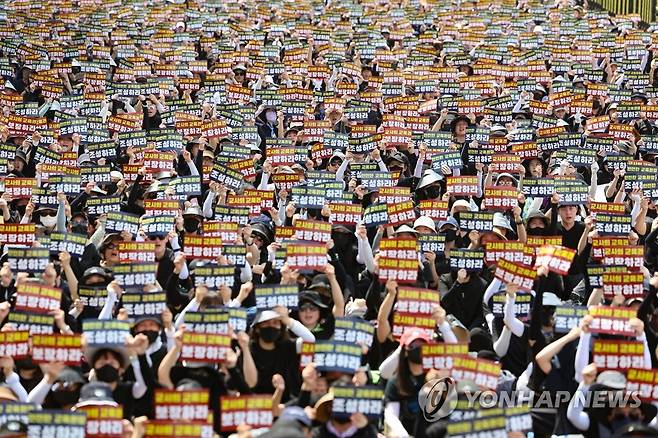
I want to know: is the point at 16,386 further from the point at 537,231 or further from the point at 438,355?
the point at 537,231

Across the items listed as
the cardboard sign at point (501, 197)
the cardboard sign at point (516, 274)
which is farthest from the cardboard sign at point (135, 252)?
the cardboard sign at point (501, 197)

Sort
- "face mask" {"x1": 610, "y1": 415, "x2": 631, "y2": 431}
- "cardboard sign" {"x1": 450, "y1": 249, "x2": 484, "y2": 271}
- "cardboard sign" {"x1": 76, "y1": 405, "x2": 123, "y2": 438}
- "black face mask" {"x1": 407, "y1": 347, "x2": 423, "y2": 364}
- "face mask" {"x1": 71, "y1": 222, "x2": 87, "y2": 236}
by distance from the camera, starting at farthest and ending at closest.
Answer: "face mask" {"x1": 71, "y1": 222, "x2": 87, "y2": 236}, "cardboard sign" {"x1": 450, "y1": 249, "x2": 484, "y2": 271}, "black face mask" {"x1": 407, "y1": 347, "x2": 423, "y2": 364}, "face mask" {"x1": 610, "y1": 415, "x2": 631, "y2": 431}, "cardboard sign" {"x1": 76, "y1": 405, "x2": 123, "y2": 438}

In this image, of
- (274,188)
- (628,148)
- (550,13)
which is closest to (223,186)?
(274,188)

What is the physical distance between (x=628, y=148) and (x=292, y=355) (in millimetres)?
8430

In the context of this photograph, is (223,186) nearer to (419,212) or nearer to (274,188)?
(274,188)

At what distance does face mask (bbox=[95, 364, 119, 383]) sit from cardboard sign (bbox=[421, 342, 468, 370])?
7.38 feet

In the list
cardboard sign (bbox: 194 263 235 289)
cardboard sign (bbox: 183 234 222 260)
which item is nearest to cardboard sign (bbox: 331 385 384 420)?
cardboard sign (bbox: 194 263 235 289)

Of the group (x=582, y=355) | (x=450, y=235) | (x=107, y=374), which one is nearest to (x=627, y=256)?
(x=450, y=235)

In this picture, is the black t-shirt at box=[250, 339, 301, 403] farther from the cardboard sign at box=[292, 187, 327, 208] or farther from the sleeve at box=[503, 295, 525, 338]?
the cardboard sign at box=[292, 187, 327, 208]

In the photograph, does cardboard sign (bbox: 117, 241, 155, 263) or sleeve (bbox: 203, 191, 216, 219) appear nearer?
cardboard sign (bbox: 117, 241, 155, 263)

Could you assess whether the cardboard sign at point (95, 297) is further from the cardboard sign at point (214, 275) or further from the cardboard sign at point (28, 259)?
the cardboard sign at point (214, 275)

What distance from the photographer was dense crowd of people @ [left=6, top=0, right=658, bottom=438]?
30.0ft

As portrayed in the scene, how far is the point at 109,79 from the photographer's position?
842 inches

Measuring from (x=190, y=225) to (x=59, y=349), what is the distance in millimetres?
4329
